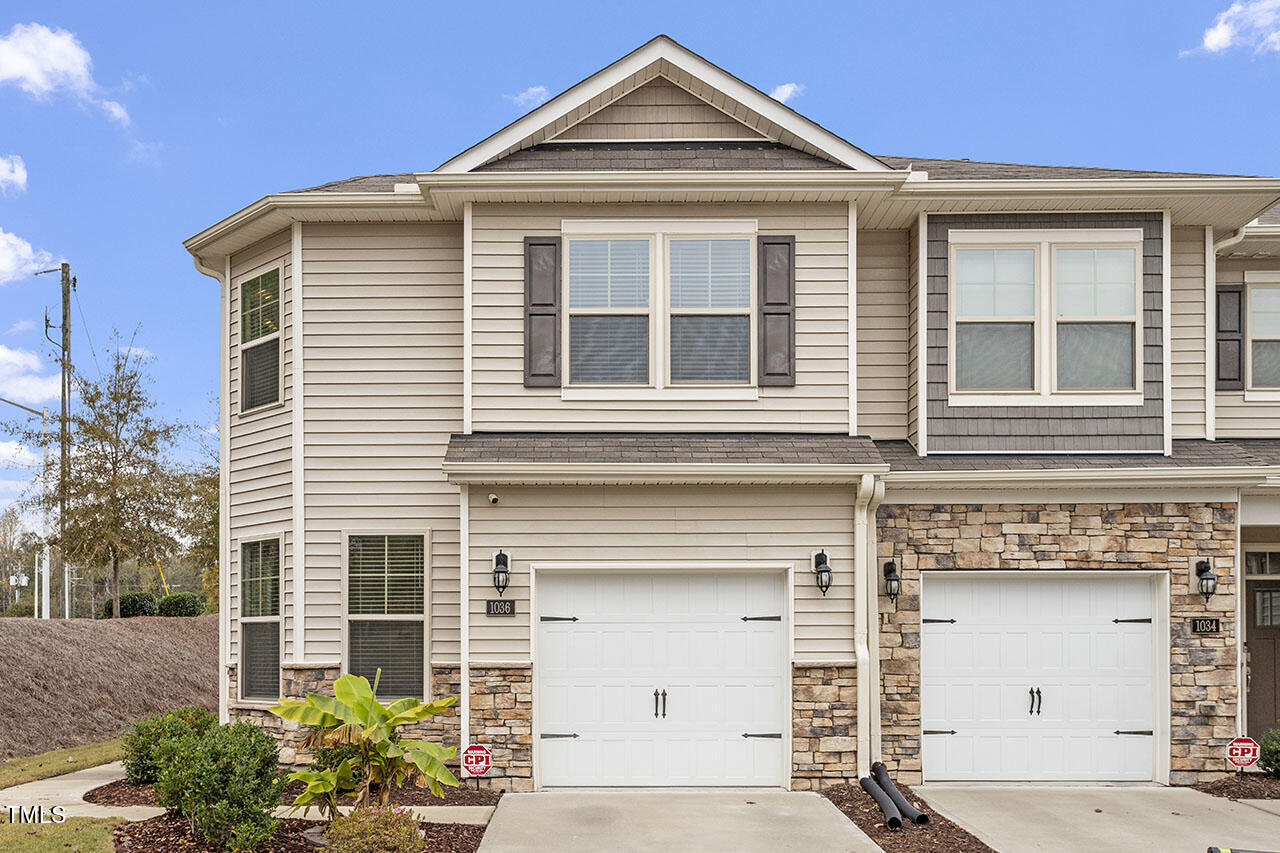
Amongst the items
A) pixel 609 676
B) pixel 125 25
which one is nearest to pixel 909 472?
pixel 609 676

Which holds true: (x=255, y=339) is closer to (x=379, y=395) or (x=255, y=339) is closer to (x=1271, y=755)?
(x=379, y=395)

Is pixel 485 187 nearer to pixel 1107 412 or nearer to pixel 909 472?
pixel 909 472

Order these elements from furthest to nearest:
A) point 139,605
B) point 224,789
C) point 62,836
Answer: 1. point 139,605
2. point 62,836
3. point 224,789

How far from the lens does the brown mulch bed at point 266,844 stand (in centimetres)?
712

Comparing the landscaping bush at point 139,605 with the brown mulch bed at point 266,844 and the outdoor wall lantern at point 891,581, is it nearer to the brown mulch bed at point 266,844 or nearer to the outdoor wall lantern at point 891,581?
the brown mulch bed at point 266,844

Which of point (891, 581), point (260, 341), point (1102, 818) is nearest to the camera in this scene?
point (1102, 818)

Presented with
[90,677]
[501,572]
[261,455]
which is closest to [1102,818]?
[501,572]

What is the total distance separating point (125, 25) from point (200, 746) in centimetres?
1852

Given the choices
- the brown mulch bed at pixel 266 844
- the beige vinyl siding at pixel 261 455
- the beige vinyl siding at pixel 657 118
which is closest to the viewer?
the brown mulch bed at pixel 266 844

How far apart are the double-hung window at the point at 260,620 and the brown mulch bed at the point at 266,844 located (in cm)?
255

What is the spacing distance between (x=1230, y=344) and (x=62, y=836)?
11.7 metres

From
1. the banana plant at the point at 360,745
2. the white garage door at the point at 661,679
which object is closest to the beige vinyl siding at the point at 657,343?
the white garage door at the point at 661,679

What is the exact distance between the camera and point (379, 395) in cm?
1025

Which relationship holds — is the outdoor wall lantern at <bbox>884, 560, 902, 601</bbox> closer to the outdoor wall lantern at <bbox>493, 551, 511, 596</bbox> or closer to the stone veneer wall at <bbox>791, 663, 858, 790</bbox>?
the stone veneer wall at <bbox>791, 663, 858, 790</bbox>
